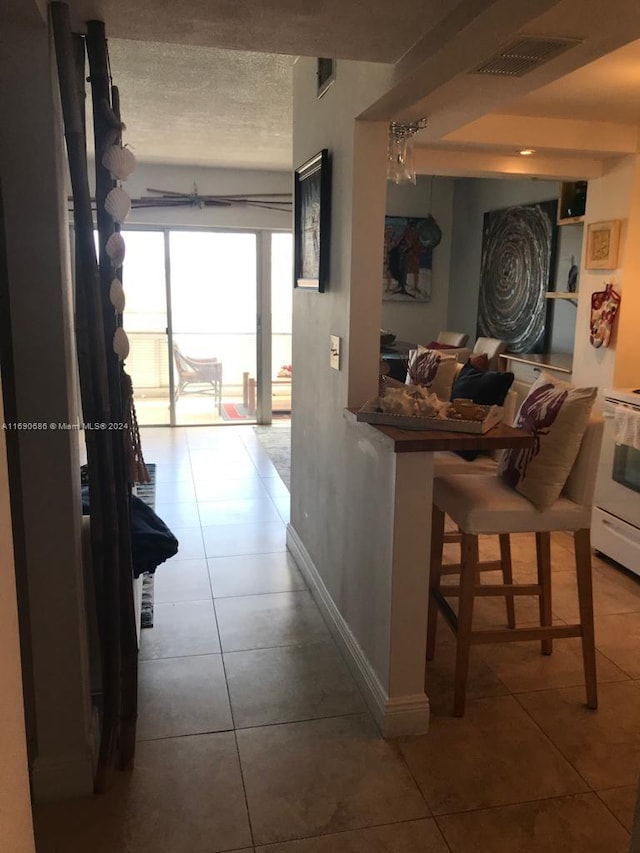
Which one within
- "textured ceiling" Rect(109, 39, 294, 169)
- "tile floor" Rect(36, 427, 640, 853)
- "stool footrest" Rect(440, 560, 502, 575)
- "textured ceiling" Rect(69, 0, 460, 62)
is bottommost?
"tile floor" Rect(36, 427, 640, 853)

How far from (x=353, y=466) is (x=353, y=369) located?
1.21 feet

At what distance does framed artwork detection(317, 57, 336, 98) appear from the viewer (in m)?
2.70

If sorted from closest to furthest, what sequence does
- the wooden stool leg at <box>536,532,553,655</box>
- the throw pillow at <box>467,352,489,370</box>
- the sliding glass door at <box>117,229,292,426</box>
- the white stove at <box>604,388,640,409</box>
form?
the wooden stool leg at <box>536,532,553,655</box> < the white stove at <box>604,388,640,409</box> < the throw pillow at <box>467,352,489,370</box> < the sliding glass door at <box>117,229,292,426</box>

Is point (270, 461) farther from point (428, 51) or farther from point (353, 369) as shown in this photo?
point (428, 51)

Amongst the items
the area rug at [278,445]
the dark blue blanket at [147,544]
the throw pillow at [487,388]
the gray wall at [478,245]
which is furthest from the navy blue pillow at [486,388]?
the area rug at [278,445]

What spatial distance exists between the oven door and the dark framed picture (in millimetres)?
1697

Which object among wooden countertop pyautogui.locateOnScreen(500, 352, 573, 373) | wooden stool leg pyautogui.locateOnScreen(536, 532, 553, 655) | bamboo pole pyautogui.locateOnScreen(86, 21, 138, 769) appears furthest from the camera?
wooden countertop pyautogui.locateOnScreen(500, 352, 573, 373)

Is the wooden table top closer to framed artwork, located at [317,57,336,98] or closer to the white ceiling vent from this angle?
the white ceiling vent

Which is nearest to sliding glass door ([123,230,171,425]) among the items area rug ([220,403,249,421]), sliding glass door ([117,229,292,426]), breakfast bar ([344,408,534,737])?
sliding glass door ([117,229,292,426])

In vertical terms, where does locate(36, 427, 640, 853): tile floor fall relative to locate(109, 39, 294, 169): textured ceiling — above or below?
below

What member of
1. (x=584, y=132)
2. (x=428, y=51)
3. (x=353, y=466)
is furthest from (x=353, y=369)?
(x=584, y=132)

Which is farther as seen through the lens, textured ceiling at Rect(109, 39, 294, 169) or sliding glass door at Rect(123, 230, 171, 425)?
sliding glass door at Rect(123, 230, 171, 425)

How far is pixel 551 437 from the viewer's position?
2.27 meters

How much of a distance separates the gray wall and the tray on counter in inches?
117
